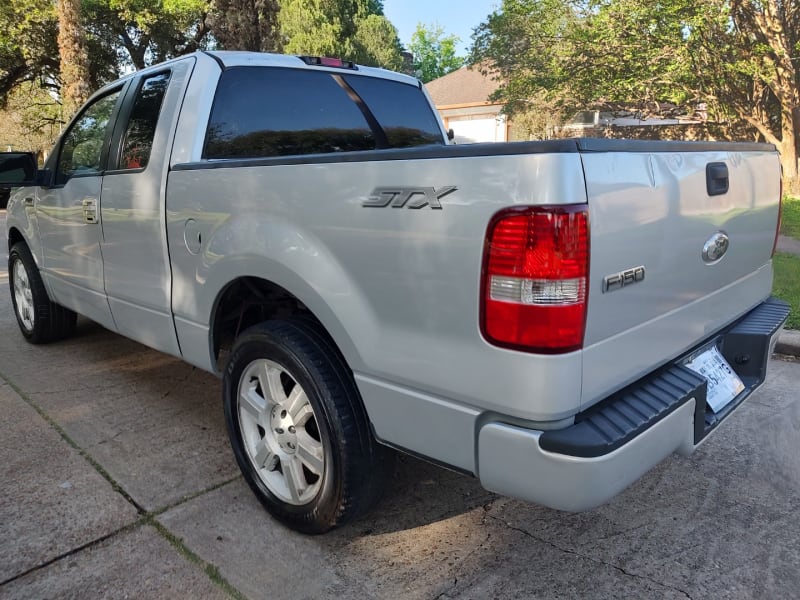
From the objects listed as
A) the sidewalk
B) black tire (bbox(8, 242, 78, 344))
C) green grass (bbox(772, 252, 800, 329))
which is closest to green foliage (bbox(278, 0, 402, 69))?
the sidewalk

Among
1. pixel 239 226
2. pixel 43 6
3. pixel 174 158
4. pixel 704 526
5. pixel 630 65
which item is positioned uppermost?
pixel 43 6

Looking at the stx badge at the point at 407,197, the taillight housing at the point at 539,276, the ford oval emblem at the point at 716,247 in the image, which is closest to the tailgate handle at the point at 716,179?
the ford oval emblem at the point at 716,247

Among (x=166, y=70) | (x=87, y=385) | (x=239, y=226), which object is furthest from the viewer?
(x=87, y=385)

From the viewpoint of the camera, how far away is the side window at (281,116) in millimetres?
3127

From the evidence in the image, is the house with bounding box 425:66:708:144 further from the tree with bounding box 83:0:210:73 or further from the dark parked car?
the dark parked car

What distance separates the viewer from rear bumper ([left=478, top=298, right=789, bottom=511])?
1.75 metres

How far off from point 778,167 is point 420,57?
66.1m

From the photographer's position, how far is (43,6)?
19.3m

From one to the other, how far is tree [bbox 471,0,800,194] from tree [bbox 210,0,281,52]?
327 inches

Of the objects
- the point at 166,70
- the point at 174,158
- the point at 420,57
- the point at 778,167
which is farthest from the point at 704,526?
the point at 420,57

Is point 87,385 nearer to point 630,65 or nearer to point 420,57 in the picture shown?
point 630,65

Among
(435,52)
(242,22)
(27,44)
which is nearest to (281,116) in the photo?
(242,22)

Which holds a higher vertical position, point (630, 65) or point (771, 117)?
point (630, 65)

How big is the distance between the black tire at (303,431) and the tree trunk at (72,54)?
687 inches
